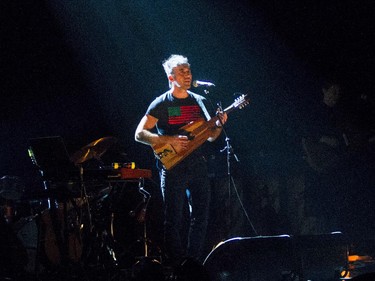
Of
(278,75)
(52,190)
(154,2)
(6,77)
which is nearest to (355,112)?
(278,75)

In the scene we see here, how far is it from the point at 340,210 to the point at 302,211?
47cm

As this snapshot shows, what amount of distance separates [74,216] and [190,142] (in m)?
1.95

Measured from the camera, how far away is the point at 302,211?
662cm

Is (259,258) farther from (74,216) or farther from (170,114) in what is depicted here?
(74,216)

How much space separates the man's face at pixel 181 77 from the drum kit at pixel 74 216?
981 mm

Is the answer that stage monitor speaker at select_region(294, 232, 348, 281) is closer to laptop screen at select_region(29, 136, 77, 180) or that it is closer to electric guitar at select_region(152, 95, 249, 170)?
electric guitar at select_region(152, 95, 249, 170)

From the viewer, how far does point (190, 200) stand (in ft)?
17.5

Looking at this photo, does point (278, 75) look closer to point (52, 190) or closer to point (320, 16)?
point (320, 16)

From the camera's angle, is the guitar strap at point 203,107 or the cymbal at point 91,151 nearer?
the guitar strap at point 203,107

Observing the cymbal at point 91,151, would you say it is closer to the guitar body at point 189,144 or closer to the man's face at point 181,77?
the guitar body at point 189,144

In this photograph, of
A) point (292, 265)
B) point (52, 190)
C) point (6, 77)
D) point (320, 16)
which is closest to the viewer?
point (292, 265)

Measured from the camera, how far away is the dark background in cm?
746

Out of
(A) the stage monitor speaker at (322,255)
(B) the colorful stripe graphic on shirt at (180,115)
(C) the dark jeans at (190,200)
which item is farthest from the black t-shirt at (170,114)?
(A) the stage monitor speaker at (322,255)

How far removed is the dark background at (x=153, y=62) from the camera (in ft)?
24.5
